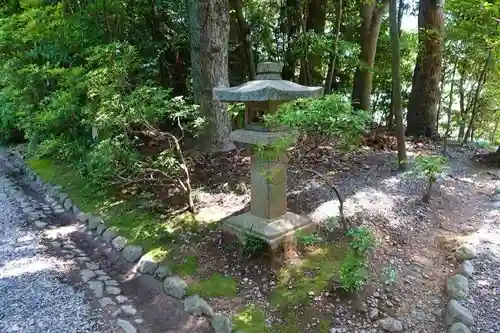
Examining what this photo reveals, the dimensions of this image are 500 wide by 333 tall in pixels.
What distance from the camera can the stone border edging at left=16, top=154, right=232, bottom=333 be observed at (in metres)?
2.81

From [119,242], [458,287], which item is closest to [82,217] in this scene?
[119,242]

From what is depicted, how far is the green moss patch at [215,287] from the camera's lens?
9.80 ft

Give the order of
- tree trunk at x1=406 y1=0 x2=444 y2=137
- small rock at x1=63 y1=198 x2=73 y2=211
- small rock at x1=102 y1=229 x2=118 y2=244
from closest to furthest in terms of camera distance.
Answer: small rock at x1=102 y1=229 x2=118 y2=244 → small rock at x1=63 y1=198 x2=73 y2=211 → tree trunk at x1=406 y1=0 x2=444 y2=137

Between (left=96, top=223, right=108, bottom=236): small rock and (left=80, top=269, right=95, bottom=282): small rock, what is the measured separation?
74cm

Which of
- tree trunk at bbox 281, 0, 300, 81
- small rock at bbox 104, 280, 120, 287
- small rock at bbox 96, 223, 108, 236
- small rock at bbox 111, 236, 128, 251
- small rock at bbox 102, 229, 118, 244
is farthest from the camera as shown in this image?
tree trunk at bbox 281, 0, 300, 81

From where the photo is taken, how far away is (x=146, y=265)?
351 centimetres

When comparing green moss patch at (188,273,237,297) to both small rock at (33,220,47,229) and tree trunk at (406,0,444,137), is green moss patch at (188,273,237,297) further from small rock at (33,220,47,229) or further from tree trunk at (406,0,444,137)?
tree trunk at (406,0,444,137)

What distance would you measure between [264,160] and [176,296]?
A: 1.37 metres

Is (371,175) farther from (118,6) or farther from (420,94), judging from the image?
(118,6)

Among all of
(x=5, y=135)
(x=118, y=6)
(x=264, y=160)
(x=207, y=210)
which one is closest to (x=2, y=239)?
(x=207, y=210)

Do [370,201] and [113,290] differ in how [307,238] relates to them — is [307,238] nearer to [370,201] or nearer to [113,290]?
[370,201]

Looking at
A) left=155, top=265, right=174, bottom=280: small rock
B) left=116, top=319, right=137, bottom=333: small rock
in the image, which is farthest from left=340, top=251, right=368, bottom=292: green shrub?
left=116, top=319, right=137, bottom=333: small rock

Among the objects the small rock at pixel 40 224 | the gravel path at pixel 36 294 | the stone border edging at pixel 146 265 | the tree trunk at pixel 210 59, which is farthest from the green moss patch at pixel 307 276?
the small rock at pixel 40 224

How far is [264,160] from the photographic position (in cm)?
322
